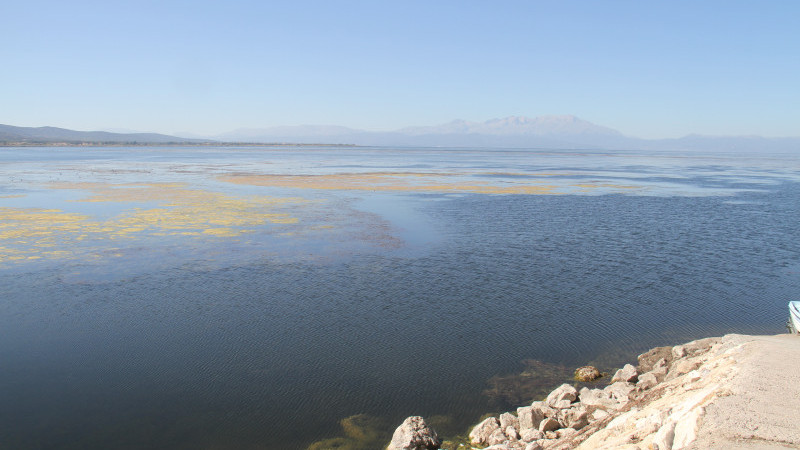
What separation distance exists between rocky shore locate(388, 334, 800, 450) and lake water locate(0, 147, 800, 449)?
1.08 meters

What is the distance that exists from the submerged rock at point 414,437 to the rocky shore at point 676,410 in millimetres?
17

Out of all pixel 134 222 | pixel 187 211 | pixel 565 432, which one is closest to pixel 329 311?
pixel 565 432

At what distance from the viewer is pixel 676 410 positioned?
26.7ft

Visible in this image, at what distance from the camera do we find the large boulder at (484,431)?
384 inches

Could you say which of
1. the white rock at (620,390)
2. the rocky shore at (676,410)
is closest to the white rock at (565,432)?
the rocky shore at (676,410)

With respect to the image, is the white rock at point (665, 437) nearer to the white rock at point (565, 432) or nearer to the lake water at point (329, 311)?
the white rock at point (565, 432)

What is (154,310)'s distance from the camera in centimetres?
1606

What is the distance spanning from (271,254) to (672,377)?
632 inches

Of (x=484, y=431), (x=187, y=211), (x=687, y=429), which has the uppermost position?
(x=187, y=211)

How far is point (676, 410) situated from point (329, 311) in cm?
1027

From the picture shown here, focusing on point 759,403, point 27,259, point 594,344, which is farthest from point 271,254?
point 759,403

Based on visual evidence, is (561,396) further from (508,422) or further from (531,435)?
(531,435)

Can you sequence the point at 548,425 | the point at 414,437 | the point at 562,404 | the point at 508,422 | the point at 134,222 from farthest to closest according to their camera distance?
the point at 134,222 → the point at 562,404 → the point at 508,422 → the point at 548,425 → the point at 414,437

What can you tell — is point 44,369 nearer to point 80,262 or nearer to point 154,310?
point 154,310
